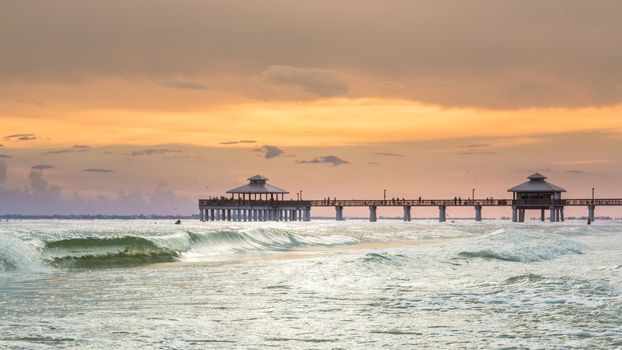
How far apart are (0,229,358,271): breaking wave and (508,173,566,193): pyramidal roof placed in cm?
7227

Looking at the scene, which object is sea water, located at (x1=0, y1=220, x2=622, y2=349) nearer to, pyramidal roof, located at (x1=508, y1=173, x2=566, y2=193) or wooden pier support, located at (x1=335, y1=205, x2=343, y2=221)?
pyramidal roof, located at (x1=508, y1=173, x2=566, y2=193)

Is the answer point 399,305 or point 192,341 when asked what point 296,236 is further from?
point 192,341

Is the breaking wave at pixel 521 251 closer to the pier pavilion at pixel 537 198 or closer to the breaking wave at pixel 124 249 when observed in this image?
the breaking wave at pixel 124 249

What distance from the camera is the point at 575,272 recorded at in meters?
16.9

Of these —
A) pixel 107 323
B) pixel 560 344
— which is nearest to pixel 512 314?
pixel 560 344

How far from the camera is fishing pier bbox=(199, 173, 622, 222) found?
343 feet

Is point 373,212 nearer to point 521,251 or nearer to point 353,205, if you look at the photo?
point 353,205

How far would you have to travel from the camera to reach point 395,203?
11562 centimetres

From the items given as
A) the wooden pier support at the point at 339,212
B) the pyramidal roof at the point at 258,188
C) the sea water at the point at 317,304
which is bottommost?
the wooden pier support at the point at 339,212

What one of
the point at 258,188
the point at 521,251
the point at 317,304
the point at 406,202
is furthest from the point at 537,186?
the point at 317,304

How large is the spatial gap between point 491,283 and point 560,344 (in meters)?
6.28

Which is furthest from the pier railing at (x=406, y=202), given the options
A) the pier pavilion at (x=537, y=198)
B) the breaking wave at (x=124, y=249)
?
the breaking wave at (x=124, y=249)

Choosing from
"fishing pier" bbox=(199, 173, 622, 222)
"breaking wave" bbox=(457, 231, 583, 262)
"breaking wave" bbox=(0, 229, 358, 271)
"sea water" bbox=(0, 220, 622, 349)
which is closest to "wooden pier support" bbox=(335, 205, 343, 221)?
"fishing pier" bbox=(199, 173, 622, 222)

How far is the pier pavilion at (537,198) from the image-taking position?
103875mm
